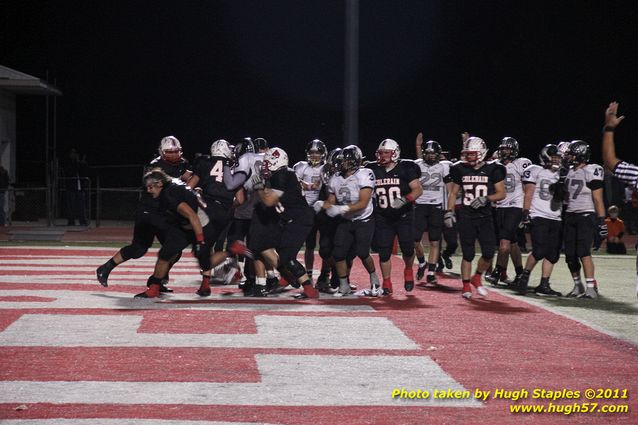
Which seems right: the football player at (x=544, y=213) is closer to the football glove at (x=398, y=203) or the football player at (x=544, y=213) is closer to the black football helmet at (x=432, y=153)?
the football glove at (x=398, y=203)

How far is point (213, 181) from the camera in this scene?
11.2 metres

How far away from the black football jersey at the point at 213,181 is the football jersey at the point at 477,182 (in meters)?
2.69

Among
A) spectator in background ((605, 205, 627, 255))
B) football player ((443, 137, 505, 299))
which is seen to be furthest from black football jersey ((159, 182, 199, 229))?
spectator in background ((605, 205, 627, 255))

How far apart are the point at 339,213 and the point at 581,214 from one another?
2.96 m

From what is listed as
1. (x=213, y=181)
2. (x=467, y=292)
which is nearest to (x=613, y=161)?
(x=467, y=292)

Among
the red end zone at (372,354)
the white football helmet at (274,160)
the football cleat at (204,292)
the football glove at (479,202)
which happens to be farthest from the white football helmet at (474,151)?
the football cleat at (204,292)

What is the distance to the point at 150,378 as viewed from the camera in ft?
20.3

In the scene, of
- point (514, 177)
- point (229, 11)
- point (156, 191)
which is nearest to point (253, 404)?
point (156, 191)

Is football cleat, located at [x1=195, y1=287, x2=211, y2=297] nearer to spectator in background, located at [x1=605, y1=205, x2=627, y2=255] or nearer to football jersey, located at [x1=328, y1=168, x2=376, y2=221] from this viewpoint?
football jersey, located at [x1=328, y1=168, x2=376, y2=221]

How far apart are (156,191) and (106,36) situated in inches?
976

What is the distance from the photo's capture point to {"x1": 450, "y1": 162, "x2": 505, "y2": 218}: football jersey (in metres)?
10.9

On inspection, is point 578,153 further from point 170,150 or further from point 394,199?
point 170,150

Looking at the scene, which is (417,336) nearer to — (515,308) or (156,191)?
(515,308)

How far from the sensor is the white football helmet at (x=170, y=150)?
37.0ft
